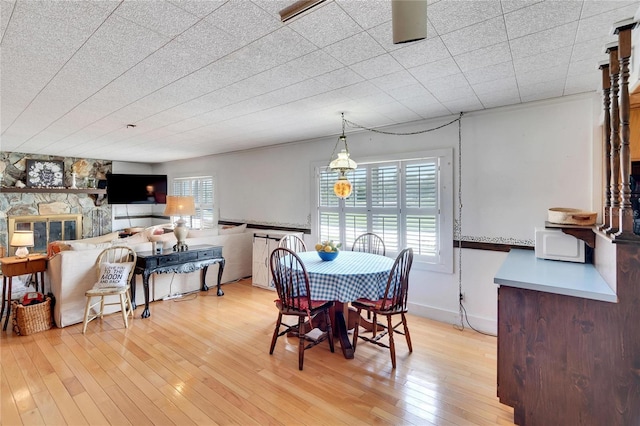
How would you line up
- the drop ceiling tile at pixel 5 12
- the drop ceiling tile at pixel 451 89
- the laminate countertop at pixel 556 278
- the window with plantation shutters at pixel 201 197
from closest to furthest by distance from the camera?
the drop ceiling tile at pixel 5 12
the laminate countertop at pixel 556 278
the drop ceiling tile at pixel 451 89
the window with plantation shutters at pixel 201 197

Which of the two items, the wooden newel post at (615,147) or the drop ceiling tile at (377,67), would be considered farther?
the drop ceiling tile at (377,67)

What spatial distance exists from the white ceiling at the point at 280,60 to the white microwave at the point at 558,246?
4.01 feet

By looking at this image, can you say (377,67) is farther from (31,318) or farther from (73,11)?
(31,318)

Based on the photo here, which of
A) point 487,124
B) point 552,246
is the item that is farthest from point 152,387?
point 487,124

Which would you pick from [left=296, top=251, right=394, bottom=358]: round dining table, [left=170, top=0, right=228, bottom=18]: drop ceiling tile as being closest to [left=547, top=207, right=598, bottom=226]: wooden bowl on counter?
[left=296, top=251, right=394, bottom=358]: round dining table

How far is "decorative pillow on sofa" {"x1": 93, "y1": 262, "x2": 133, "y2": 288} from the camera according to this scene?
337cm

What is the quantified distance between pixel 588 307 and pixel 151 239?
15.5 ft

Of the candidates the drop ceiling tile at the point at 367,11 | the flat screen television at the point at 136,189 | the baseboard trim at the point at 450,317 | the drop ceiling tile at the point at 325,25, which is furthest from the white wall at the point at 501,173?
the flat screen television at the point at 136,189

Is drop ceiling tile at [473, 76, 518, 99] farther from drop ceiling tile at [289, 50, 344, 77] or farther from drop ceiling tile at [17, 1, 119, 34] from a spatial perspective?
drop ceiling tile at [17, 1, 119, 34]

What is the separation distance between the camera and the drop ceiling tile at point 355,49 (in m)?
1.78

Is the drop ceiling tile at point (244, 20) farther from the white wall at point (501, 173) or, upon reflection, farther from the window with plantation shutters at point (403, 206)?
the window with plantation shutters at point (403, 206)

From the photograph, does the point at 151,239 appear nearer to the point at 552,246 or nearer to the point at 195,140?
the point at 195,140

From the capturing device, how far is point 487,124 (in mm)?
3201

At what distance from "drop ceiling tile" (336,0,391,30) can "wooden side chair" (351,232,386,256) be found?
263 cm
